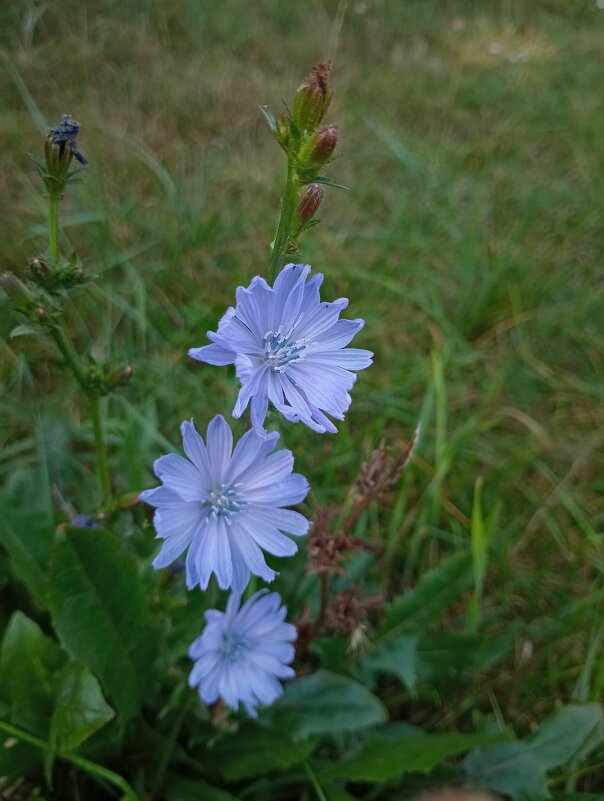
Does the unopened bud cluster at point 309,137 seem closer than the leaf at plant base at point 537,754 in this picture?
Yes

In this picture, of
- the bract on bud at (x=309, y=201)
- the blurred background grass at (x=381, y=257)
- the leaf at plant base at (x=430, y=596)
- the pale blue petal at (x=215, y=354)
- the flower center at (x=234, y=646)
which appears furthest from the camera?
the blurred background grass at (x=381, y=257)

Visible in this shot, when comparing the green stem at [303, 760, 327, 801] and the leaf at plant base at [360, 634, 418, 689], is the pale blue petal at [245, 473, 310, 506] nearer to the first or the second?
the green stem at [303, 760, 327, 801]

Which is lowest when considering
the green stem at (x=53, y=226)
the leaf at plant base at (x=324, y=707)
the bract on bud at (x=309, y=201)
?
the leaf at plant base at (x=324, y=707)

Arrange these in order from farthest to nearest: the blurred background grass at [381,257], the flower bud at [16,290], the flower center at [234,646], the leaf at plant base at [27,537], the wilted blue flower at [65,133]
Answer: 1. the blurred background grass at [381,257]
2. the leaf at plant base at [27,537]
3. the flower center at [234,646]
4. the wilted blue flower at [65,133]
5. the flower bud at [16,290]

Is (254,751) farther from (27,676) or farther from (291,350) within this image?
(291,350)

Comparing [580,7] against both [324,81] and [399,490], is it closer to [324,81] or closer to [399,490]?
[399,490]

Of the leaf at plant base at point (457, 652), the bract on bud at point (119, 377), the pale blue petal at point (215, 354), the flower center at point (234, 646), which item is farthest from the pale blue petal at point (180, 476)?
the leaf at plant base at point (457, 652)

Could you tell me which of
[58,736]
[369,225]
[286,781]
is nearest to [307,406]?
[58,736]

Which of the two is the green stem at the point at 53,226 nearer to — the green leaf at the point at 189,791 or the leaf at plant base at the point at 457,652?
the green leaf at the point at 189,791
